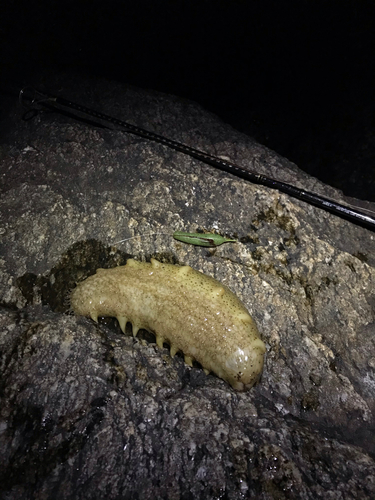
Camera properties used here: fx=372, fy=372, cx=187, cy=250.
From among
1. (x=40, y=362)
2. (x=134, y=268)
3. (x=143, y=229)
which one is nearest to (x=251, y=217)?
(x=143, y=229)

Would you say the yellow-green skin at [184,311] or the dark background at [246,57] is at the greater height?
the dark background at [246,57]

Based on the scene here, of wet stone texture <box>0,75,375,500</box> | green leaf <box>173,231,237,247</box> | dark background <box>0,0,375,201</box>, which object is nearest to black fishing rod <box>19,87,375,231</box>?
wet stone texture <box>0,75,375,500</box>

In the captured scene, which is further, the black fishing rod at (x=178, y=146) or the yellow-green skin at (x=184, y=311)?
the black fishing rod at (x=178, y=146)

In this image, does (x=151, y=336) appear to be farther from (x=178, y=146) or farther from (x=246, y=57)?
(x=246, y=57)

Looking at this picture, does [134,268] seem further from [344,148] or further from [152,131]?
[344,148]

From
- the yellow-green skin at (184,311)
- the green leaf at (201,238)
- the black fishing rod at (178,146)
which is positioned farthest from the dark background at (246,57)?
the yellow-green skin at (184,311)

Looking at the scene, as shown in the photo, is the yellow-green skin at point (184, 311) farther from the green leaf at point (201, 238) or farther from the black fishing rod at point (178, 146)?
the black fishing rod at point (178, 146)

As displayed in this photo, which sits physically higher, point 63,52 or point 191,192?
point 63,52

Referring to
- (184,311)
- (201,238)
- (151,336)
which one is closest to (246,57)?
(201,238)
